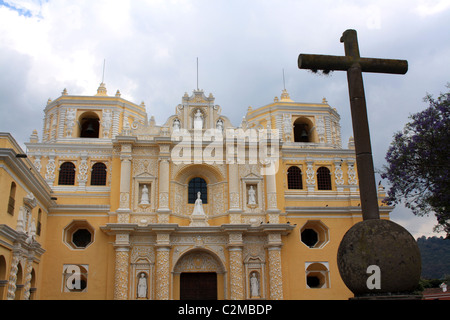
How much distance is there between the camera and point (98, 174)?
77.1ft

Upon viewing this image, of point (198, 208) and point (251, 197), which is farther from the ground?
point (251, 197)

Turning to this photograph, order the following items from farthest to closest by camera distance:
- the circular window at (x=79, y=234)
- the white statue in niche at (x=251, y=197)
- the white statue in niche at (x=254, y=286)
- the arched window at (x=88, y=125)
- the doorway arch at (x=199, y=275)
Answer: the arched window at (x=88, y=125) → the white statue in niche at (x=251, y=197) → the circular window at (x=79, y=234) → the doorway arch at (x=199, y=275) → the white statue in niche at (x=254, y=286)

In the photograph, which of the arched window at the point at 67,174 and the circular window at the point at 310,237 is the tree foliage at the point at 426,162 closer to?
the circular window at the point at 310,237

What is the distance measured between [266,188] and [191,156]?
4198mm

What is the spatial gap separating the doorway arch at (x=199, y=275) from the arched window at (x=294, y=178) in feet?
19.2

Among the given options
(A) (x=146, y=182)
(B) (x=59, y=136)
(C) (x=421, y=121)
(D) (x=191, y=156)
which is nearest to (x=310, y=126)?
(D) (x=191, y=156)

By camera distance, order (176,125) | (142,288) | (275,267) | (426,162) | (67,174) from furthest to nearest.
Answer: (176,125) → (67,174) → (275,267) → (142,288) → (426,162)

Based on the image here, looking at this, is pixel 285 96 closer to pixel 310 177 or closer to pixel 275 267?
pixel 310 177

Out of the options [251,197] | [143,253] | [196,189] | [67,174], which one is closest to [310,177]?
[251,197]

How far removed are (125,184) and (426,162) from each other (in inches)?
544

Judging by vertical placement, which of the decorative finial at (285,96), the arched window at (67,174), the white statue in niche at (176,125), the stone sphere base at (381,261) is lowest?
the stone sphere base at (381,261)

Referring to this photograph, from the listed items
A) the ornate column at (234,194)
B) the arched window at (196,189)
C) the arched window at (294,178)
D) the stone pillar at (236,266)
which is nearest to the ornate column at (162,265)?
the stone pillar at (236,266)

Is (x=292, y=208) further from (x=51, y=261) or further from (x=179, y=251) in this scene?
(x=51, y=261)

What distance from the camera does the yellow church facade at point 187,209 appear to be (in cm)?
2111
